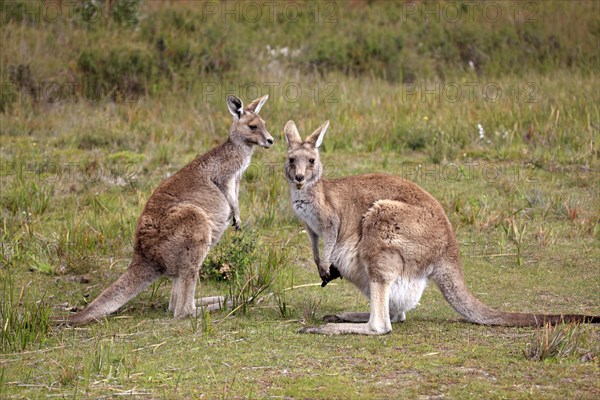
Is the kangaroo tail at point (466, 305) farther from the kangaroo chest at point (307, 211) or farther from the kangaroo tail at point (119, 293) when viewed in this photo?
the kangaroo tail at point (119, 293)

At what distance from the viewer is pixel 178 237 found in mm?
6699

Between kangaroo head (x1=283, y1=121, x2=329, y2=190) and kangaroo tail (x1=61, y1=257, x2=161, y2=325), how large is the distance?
1253mm

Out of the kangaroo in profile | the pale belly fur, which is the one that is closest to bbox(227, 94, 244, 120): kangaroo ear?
the kangaroo in profile

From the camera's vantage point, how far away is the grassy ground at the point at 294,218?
5.24 metres

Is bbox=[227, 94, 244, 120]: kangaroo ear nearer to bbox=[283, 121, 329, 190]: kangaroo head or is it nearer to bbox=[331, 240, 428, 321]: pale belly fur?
bbox=[283, 121, 329, 190]: kangaroo head

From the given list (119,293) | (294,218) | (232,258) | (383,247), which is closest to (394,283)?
(383,247)

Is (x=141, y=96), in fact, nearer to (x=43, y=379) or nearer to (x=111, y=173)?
(x=111, y=173)

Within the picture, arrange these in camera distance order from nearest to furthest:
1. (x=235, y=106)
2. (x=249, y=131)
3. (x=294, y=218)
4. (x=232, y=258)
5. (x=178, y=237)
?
(x=178, y=237), (x=232, y=258), (x=249, y=131), (x=235, y=106), (x=294, y=218)

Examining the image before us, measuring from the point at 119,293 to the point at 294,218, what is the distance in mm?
3026

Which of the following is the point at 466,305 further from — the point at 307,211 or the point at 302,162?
the point at 302,162

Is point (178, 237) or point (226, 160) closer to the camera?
point (178, 237)

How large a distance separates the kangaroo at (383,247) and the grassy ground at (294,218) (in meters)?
0.19

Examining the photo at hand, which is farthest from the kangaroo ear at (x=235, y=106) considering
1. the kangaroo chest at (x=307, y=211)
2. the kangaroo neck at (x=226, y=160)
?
the kangaroo chest at (x=307, y=211)

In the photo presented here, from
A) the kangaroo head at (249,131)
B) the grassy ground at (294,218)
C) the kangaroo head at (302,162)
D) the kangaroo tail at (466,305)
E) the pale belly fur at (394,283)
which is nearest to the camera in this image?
the grassy ground at (294,218)
